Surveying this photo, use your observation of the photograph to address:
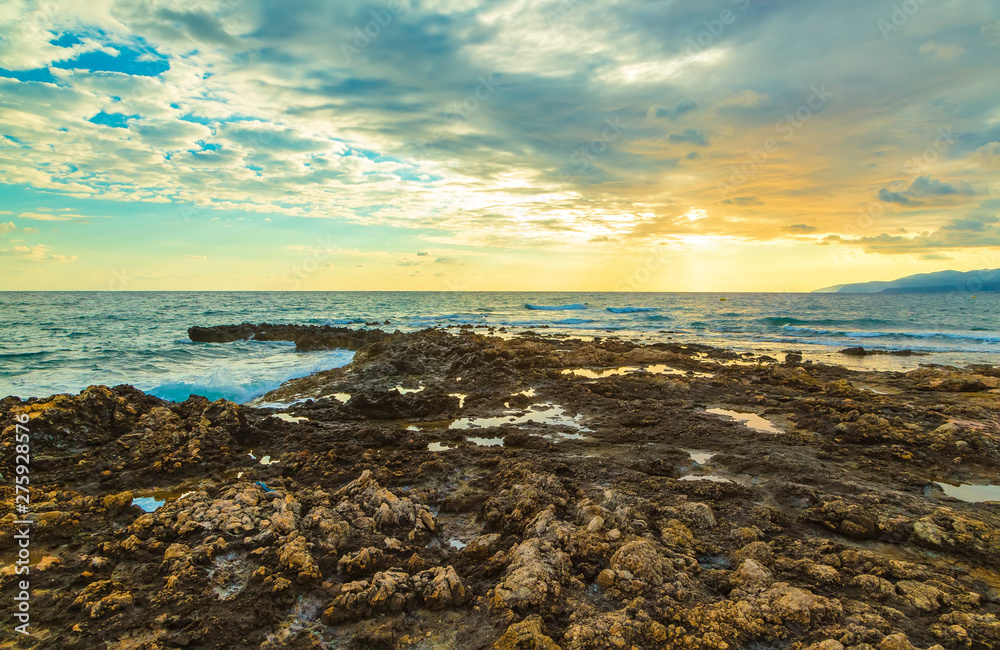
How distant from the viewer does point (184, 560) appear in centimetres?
423

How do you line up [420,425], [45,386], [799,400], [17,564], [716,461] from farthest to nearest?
[45,386], [799,400], [420,425], [716,461], [17,564]

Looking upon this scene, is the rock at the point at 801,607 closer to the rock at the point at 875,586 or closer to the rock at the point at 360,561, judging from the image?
the rock at the point at 875,586

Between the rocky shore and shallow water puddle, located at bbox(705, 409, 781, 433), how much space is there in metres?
0.24

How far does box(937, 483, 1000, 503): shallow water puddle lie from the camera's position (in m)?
6.24

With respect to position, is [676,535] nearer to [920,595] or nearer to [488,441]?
[920,595]

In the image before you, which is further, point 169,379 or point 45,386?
point 169,379

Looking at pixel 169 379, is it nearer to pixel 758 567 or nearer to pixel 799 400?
pixel 758 567

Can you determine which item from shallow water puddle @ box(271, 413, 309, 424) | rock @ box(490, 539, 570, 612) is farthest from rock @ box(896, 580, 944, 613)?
shallow water puddle @ box(271, 413, 309, 424)

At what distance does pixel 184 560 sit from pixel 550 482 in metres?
4.20

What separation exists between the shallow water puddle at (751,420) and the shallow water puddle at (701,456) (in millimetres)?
2235

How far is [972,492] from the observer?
6.45m

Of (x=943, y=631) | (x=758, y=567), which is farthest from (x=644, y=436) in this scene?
(x=943, y=631)

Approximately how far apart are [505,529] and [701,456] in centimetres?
447

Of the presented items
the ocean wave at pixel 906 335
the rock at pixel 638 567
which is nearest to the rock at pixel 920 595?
the rock at pixel 638 567
